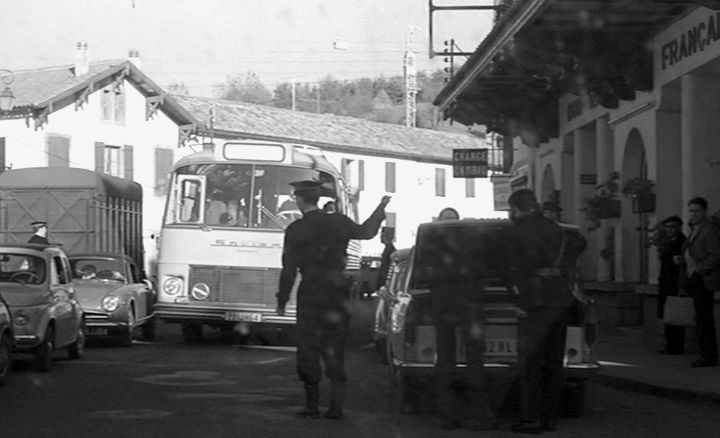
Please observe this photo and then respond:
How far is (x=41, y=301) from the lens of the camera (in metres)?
15.6

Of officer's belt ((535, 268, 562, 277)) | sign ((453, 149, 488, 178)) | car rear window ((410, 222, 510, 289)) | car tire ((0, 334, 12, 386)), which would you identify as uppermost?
sign ((453, 149, 488, 178))

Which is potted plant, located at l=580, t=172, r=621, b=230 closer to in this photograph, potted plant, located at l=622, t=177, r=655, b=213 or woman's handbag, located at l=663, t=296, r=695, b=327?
potted plant, located at l=622, t=177, r=655, b=213

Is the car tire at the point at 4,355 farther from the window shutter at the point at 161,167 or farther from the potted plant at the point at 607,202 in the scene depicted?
the window shutter at the point at 161,167

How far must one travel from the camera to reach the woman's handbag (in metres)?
16.2

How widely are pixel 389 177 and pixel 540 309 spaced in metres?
67.7

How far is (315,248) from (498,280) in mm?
1557

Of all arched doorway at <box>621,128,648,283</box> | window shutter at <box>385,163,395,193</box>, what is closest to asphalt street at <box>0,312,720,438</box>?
arched doorway at <box>621,128,648,283</box>

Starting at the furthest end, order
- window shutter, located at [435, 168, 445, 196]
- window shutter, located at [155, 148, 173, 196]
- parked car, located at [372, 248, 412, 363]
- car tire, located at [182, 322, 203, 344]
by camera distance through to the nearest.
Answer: window shutter, located at [435, 168, 445, 196], window shutter, located at [155, 148, 173, 196], car tire, located at [182, 322, 203, 344], parked car, located at [372, 248, 412, 363]

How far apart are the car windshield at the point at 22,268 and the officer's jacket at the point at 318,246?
5.95m

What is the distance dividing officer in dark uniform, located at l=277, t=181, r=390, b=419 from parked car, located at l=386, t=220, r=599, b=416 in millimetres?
560

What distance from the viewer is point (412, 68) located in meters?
69.6

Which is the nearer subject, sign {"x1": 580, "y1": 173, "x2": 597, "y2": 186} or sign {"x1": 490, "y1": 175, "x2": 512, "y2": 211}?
sign {"x1": 580, "y1": 173, "x2": 597, "y2": 186}

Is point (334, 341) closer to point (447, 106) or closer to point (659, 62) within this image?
point (659, 62)

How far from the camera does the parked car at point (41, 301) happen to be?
49.5 ft
